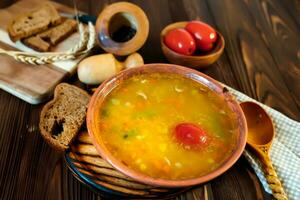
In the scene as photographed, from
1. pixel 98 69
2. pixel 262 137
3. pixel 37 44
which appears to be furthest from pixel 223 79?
pixel 37 44

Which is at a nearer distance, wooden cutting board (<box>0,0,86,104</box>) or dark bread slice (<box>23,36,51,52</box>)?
wooden cutting board (<box>0,0,86,104</box>)

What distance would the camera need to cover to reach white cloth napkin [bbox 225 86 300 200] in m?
0.88

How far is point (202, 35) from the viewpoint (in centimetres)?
120

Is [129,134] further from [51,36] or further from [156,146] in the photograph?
[51,36]

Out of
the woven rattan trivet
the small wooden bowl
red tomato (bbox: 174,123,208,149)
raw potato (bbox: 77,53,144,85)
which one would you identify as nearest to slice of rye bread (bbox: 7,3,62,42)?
raw potato (bbox: 77,53,144,85)

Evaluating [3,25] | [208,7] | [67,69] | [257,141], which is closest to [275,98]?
[257,141]

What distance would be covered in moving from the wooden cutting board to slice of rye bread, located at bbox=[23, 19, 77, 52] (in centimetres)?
2

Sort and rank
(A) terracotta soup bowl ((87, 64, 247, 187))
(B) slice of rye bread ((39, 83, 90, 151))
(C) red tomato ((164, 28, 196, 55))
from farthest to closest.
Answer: (C) red tomato ((164, 28, 196, 55)), (B) slice of rye bread ((39, 83, 90, 151)), (A) terracotta soup bowl ((87, 64, 247, 187))

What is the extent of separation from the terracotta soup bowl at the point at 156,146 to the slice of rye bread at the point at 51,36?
42cm

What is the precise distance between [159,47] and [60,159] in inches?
23.6

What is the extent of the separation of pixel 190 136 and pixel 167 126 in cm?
7

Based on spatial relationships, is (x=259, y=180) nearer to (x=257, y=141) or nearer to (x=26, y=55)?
(x=257, y=141)

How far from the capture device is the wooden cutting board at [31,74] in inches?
41.5

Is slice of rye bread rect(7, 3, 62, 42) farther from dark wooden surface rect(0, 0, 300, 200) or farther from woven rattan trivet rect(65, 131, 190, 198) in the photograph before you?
woven rattan trivet rect(65, 131, 190, 198)
